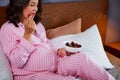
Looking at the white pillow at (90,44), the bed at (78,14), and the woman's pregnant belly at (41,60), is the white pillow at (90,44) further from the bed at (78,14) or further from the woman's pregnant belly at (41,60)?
the woman's pregnant belly at (41,60)

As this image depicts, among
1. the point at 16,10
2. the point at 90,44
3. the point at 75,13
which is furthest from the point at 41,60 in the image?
the point at 75,13

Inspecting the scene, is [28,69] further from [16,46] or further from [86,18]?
[86,18]

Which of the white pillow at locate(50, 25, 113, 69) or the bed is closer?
the white pillow at locate(50, 25, 113, 69)

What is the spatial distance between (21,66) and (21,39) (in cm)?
18

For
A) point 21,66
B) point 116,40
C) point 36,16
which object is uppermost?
point 36,16

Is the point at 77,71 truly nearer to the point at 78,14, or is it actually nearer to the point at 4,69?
the point at 4,69

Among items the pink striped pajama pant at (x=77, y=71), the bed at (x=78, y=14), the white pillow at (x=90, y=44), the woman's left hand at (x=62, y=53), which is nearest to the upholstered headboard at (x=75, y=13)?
the bed at (x=78, y=14)

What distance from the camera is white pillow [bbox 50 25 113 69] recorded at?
1.97m

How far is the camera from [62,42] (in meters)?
1.98

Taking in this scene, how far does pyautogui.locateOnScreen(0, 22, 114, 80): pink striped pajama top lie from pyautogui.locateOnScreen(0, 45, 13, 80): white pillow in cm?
4

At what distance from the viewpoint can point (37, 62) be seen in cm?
162

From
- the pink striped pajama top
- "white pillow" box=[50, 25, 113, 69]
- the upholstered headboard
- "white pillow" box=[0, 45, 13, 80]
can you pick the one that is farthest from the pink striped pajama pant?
the upholstered headboard

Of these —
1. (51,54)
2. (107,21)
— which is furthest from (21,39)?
(107,21)

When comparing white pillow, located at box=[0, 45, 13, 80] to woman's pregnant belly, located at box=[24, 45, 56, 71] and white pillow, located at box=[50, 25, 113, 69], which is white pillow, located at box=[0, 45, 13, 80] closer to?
woman's pregnant belly, located at box=[24, 45, 56, 71]
